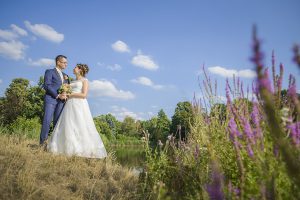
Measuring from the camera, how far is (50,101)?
9102 millimetres

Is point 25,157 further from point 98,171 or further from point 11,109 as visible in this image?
point 11,109

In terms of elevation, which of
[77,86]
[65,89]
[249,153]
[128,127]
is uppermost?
[128,127]

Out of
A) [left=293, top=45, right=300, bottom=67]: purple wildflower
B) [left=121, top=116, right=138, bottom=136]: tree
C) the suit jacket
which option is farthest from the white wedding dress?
[left=121, top=116, right=138, bottom=136]: tree

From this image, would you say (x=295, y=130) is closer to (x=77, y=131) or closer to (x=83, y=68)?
(x=77, y=131)

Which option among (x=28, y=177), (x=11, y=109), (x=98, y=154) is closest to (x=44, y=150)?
(x=98, y=154)

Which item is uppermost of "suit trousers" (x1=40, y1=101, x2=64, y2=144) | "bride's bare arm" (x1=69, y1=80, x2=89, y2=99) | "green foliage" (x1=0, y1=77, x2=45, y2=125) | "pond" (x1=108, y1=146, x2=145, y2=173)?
"green foliage" (x1=0, y1=77, x2=45, y2=125)

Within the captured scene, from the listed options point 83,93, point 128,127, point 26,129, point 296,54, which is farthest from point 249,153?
point 128,127

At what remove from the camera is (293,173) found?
1108 mm

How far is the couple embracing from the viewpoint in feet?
27.3

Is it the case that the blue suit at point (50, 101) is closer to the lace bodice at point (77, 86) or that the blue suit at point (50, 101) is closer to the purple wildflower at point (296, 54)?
the lace bodice at point (77, 86)

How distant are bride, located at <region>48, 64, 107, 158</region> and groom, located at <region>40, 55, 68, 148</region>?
43 centimetres

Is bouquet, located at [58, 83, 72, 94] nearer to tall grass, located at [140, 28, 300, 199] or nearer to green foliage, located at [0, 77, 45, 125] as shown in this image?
tall grass, located at [140, 28, 300, 199]

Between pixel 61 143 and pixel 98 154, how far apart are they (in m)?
1.06

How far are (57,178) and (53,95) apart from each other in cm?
354
